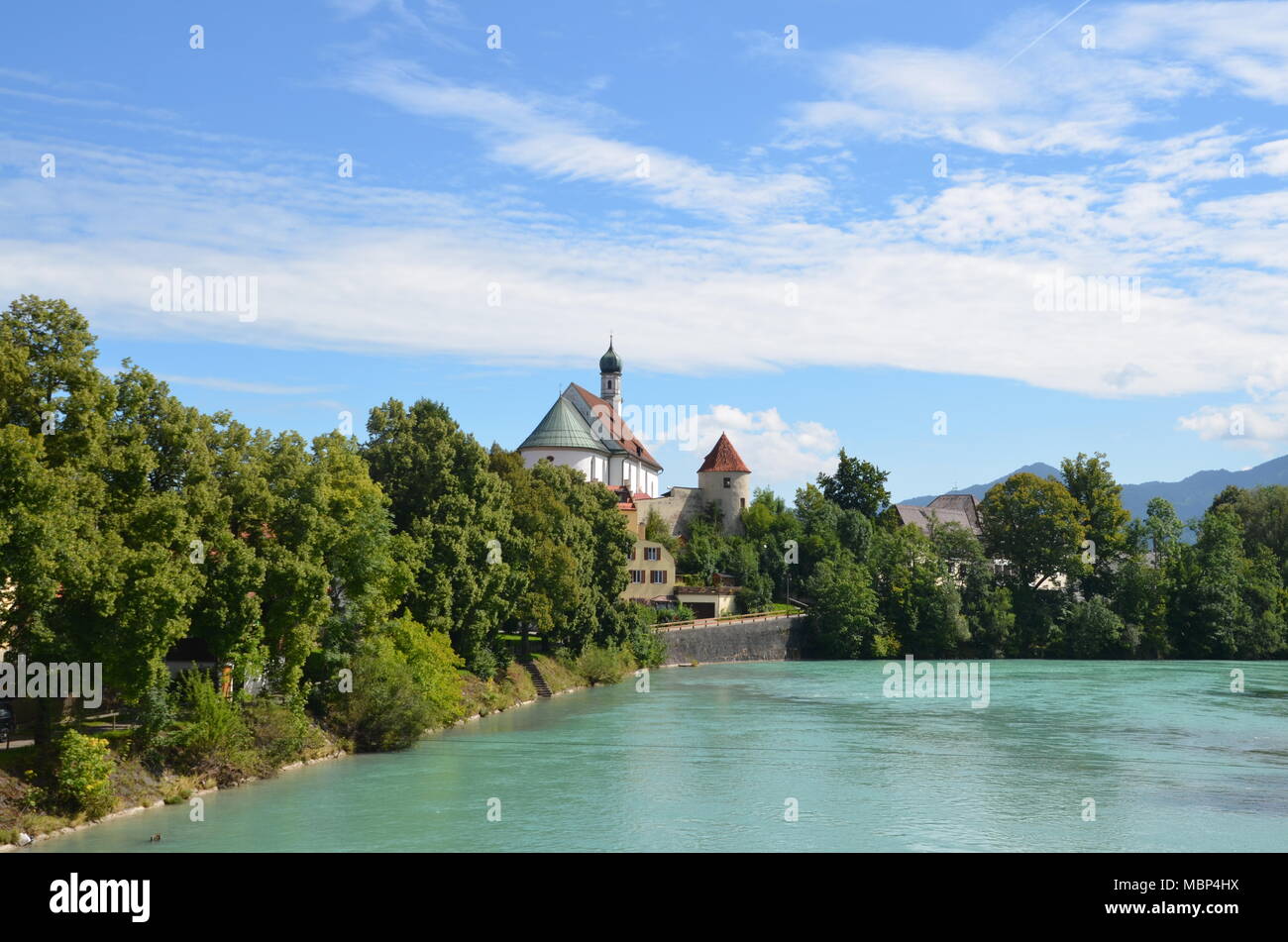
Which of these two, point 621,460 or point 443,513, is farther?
point 621,460

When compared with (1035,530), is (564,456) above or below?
above

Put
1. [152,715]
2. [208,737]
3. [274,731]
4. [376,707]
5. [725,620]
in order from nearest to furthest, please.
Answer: [152,715]
[208,737]
[274,731]
[376,707]
[725,620]

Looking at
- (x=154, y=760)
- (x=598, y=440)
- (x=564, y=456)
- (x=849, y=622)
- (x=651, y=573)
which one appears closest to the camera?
(x=154, y=760)

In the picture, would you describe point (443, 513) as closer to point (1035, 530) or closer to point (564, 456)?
point (564, 456)

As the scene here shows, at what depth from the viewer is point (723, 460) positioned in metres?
106

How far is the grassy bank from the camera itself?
24.4 metres

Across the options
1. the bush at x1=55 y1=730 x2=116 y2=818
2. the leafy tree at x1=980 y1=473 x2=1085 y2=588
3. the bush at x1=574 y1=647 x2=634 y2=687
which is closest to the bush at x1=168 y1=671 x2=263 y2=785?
the bush at x1=55 y1=730 x2=116 y2=818

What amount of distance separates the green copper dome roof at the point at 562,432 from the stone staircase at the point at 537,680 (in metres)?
45.8

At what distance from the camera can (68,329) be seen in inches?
997

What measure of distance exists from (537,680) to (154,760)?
88.7ft

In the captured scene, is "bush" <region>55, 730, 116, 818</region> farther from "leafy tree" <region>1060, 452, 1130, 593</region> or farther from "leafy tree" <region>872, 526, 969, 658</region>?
"leafy tree" <region>1060, 452, 1130, 593</region>

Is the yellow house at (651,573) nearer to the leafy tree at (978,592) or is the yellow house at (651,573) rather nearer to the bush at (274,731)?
the leafy tree at (978,592)

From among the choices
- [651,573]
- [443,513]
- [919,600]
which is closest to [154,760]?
[443,513]

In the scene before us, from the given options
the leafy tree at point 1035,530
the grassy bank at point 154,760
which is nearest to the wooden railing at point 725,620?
the leafy tree at point 1035,530
